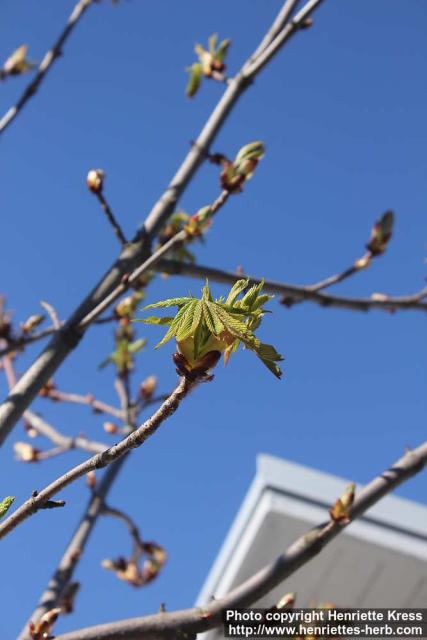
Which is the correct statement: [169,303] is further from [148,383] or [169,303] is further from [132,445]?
[148,383]

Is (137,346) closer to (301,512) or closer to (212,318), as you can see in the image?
(301,512)

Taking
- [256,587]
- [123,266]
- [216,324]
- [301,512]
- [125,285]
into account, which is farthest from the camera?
[301,512]

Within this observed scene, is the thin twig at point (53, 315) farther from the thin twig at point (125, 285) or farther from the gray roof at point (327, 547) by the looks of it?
the gray roof at point (327, 547)

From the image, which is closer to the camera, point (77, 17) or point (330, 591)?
point (77, 17)

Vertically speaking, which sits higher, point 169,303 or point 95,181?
point 95,181

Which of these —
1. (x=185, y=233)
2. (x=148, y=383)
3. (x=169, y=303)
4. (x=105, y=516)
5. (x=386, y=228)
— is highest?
(x=386, y=228)

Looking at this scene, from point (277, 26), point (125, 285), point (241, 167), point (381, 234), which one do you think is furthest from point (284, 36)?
point (125, 285)

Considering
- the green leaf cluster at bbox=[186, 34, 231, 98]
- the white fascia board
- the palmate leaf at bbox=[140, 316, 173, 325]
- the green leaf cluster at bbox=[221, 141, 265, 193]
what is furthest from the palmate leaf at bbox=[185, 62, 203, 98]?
the palmate leaf at bbox=[140, 316, 173, 325]

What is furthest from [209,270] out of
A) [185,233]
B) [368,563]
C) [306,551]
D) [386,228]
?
[368,563]
